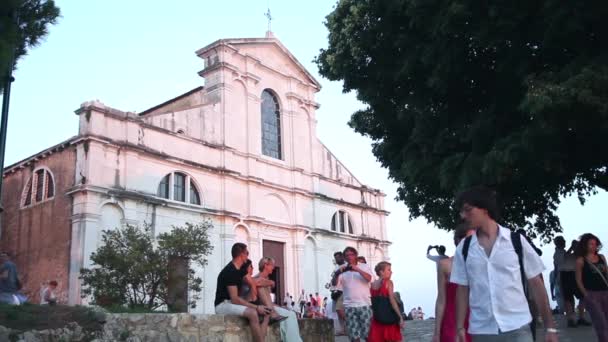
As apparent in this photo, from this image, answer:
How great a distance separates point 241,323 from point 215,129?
18.8 meters

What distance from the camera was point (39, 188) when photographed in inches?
902

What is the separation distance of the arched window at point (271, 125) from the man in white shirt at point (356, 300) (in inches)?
785

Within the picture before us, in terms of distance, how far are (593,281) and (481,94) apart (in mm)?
6028

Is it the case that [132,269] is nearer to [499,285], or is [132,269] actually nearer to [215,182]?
[215,182]

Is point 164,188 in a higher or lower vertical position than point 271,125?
lower

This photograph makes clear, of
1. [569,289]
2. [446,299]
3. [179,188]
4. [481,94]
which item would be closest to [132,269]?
[179,188]

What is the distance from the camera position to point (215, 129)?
86.8 feet

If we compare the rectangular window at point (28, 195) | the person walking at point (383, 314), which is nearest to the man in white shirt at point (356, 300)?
the person walking at point (383, 314)

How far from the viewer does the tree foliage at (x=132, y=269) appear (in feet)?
60.3

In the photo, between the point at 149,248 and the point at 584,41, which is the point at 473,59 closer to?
the point at 584,41

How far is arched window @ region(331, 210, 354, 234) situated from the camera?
31591mm

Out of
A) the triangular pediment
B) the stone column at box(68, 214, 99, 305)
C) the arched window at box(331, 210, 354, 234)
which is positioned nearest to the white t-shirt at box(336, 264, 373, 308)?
the stone column at box(68, 214, 99, 305)

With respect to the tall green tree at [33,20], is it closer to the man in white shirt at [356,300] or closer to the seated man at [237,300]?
the seated man at [237,300]

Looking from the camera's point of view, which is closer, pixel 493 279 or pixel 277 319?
pixel 493 279
